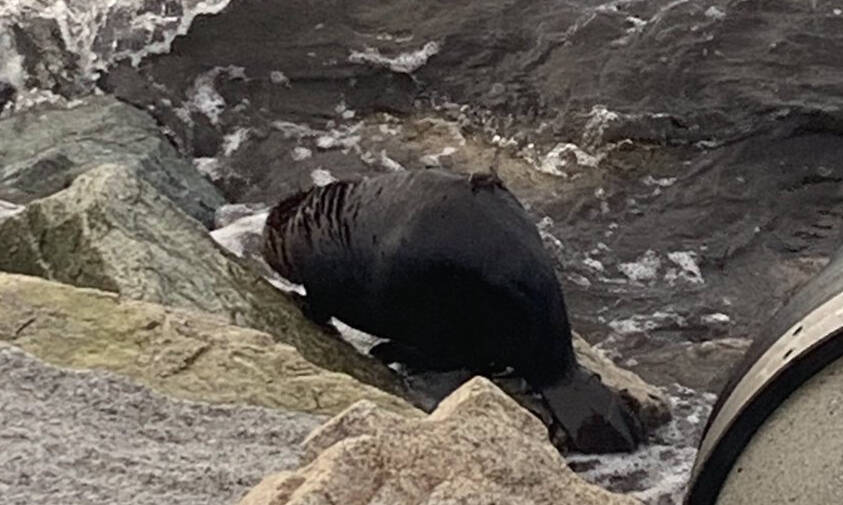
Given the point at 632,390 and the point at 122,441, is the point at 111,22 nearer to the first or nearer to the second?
the point at 632,390

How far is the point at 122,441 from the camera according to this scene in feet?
11.5

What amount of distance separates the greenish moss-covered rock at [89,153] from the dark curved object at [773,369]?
5455mm

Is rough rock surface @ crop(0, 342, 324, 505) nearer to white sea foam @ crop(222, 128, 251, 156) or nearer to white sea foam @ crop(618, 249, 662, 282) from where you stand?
white sea foam @ crop(618, 249, 662, 282)

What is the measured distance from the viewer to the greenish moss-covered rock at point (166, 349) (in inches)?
153

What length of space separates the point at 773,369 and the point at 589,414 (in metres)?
2.79

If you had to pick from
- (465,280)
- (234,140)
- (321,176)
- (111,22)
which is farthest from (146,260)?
(111,22)

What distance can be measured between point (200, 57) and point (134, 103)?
0.70 metres

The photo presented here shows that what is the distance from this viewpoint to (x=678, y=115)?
8.91 m

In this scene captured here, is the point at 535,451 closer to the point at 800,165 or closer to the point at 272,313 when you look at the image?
the point at 272,313

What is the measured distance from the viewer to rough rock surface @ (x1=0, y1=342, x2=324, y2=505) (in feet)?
10.7

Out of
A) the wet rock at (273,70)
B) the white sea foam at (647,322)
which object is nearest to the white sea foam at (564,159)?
the wet rock at (273,70)

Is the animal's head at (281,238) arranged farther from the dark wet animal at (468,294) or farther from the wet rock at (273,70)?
the wet rock at (273,70)

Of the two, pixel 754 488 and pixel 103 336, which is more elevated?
pixel 754 488

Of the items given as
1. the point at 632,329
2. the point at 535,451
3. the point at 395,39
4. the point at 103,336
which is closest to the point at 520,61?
the point at 395,39
